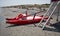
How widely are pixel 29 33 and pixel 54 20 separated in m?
3.50

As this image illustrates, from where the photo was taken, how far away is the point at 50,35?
7.92 m

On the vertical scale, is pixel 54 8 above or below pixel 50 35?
above

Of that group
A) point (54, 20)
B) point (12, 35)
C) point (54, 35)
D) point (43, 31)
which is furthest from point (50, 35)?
point (54, 20)

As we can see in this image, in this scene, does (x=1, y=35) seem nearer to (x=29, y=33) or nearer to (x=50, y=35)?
(x=29, y=33)

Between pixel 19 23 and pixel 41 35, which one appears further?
pixel 19 23

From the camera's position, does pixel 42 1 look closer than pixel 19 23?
Yes

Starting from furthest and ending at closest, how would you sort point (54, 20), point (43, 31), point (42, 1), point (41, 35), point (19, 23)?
point (54, 20) < point (19, 23) < point (42, 1) < point (43, 31) < point (41, 35)

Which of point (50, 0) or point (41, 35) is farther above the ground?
point (50, 0)

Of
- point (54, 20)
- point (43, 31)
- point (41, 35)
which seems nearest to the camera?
point (41, 35)

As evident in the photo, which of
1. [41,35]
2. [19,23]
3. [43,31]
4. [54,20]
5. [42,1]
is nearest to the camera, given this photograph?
[41,35]

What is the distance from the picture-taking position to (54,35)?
791cm

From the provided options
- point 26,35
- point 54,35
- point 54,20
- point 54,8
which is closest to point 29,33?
point 26,35

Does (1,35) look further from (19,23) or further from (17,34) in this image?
(19,23)

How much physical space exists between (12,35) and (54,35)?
4.89 feet
